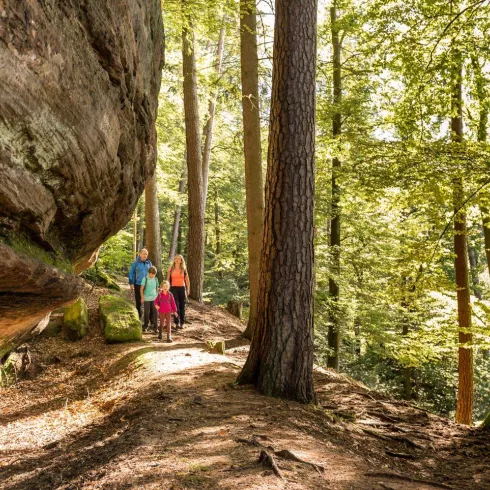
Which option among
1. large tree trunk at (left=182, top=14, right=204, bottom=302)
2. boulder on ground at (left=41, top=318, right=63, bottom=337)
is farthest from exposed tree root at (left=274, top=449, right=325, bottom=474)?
large tree trunk at (left=182, top=14, right=204, bottom=302)

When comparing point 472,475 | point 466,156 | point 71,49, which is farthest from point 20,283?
point 466,156

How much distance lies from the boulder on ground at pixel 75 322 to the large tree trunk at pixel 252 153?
13.4 feet

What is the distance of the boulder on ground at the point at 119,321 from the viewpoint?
9750mm

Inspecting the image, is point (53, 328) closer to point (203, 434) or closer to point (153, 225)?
point (153, 225)

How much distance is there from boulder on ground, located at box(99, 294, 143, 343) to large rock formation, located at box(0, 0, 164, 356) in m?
3.47

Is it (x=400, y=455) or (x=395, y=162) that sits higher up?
(x=395, y=162)

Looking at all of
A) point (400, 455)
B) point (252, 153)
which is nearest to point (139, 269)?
point (252, 153)

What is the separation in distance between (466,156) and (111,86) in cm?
551

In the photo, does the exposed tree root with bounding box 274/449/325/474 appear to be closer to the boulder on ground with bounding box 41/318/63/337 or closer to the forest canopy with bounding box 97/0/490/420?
the forest canopy with bounding box 97/0/490/420

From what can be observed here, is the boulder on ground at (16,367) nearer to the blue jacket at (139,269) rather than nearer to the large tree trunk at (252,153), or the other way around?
the blue jacket at (139,269)

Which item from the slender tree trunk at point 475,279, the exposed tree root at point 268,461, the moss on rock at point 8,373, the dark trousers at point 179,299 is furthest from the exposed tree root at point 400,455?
the slender tree trunk at point 475,279

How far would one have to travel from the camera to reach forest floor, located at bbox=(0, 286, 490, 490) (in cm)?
353

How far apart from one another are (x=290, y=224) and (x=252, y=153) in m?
4.88

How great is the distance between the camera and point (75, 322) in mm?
10000
